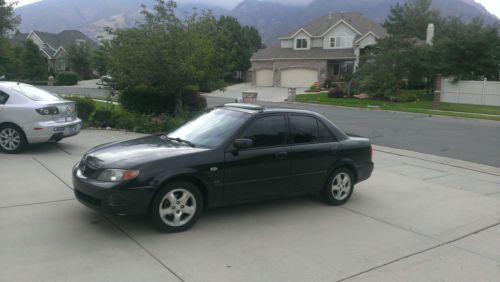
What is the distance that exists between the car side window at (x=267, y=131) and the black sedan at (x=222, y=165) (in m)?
0.01

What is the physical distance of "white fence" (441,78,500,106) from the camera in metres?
30.4

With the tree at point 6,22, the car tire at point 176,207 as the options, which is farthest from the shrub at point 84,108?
the tree at point 6,22

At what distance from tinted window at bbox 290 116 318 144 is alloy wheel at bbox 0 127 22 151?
589 centimetres

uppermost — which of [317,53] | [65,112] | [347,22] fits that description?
[347,22]

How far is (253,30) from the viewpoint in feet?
222

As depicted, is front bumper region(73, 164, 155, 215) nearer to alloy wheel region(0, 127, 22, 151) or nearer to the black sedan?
the black sedan

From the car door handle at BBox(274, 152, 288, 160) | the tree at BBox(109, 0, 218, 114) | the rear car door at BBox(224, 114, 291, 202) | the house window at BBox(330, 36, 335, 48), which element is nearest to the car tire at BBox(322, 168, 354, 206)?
the rear car door at BBox(224, 114, 291, 202)

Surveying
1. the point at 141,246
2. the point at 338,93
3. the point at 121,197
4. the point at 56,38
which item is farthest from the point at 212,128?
the point at 56,38

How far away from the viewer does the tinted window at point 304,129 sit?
21.6 feet

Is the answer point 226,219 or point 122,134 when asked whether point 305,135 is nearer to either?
point 226,219

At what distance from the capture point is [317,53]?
4947 cm

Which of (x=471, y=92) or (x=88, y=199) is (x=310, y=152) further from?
(x=471, y=92)

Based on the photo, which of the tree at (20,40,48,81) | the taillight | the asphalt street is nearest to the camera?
the taillight

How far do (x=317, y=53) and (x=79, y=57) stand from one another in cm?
2942
